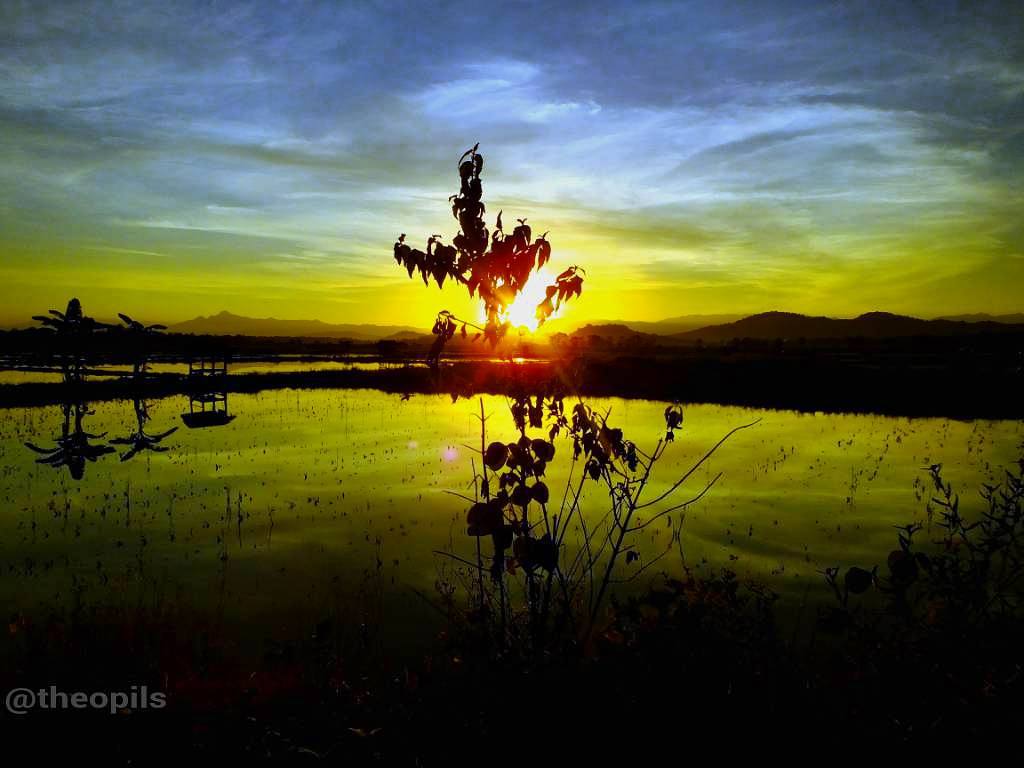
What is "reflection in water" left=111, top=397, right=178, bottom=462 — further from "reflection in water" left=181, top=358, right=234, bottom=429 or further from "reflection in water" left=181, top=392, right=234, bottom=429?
"reflection in water" left=181, top=358, right=234, bottom=429

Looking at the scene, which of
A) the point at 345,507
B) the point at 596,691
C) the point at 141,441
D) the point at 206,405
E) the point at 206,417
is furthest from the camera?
the point at 206,405

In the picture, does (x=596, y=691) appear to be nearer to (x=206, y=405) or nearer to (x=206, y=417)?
(x=206, y=417)

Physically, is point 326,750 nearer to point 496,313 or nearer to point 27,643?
point 496,313

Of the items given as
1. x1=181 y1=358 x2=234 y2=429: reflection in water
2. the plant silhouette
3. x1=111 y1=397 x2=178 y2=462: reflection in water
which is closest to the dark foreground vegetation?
the plant silhouette

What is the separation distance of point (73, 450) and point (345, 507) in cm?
1054

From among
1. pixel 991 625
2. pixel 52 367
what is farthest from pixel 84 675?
pixel 52 367

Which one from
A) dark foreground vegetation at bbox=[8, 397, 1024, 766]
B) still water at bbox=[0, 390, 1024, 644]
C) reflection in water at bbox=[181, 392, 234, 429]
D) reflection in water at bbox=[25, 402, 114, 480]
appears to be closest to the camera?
dark foreground vegetation at bbox=[8, 397, 1024, 766]

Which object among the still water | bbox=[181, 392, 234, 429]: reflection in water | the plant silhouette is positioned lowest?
the still water

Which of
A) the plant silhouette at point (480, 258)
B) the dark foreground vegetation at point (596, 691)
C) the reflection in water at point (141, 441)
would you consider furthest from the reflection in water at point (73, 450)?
the plant silhouette at point (480, 258)

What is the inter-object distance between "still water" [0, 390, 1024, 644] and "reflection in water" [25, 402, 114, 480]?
191 millimetres

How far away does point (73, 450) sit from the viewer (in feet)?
60.6

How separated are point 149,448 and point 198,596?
1242 centimetres

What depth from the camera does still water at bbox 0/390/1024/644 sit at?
9.08 meters

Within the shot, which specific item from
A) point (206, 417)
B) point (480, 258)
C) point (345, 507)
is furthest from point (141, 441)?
point (480, 258)
